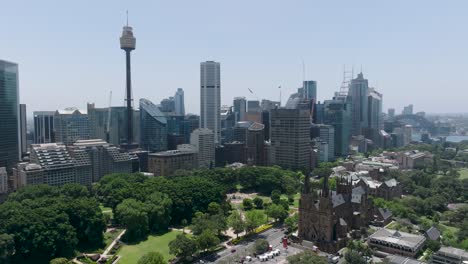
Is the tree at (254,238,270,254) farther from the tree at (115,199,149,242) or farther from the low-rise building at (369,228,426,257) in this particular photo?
the tree at (115,199,149,242)

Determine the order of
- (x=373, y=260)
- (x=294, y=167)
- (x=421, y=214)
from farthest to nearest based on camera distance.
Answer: (x=294, y=167)
(x=421, y=214)
(x=373, y=260)

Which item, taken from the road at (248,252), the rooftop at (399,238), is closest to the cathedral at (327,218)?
the road at (248,252)

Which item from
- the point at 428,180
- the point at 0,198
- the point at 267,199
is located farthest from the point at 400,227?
the point at 0,198

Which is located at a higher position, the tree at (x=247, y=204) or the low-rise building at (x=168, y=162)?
the low-rise building at (x=168, y=162)

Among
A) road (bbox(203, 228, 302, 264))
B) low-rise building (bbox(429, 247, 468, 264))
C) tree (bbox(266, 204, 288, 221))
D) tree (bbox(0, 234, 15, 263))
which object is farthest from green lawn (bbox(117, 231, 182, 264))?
low-rise building (bbox(429, 247, 468, 264))

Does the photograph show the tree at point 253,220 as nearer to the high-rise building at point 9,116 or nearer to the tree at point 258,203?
the tree at point 258,203

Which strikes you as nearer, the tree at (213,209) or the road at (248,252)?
the road at (248,252)

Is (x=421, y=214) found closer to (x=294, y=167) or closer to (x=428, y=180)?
(x=428, y=180)
